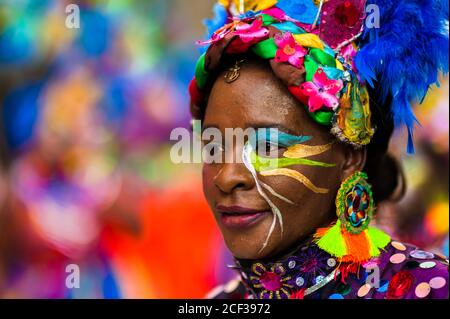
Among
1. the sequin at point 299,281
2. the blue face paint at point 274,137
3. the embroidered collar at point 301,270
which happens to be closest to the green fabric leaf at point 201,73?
the blue face paint at point 274,137

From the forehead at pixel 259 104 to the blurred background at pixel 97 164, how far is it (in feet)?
6.13

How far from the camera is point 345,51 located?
7.86ft

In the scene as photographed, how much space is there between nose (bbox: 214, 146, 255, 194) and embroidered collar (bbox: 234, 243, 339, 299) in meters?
0.32

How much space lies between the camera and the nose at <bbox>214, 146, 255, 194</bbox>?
219 cm

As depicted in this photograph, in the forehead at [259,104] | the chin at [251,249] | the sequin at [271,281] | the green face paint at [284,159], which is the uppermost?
the forehead at [259,104]

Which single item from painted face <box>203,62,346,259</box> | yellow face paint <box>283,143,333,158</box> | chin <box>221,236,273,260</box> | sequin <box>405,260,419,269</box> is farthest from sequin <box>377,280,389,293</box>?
yellow face paint <box>283,143,333,158</box>

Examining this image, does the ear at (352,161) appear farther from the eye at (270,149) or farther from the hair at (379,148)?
the eye at (270,149)

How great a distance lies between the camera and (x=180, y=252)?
13.8 ft

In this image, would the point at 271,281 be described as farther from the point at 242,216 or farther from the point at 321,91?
the point at 321,91

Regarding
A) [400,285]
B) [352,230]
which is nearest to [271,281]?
[352,230]

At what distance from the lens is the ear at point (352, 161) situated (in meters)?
2.36

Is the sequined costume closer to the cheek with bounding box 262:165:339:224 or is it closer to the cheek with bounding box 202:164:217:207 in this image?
the cheek with bounding box 262:165:339:224

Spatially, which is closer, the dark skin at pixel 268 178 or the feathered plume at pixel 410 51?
the dark skin at pixel 268 178
